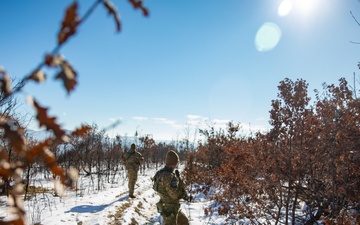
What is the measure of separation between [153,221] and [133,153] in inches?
163

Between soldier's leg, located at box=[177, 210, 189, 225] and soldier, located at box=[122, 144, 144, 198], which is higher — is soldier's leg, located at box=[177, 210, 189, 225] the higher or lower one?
the lower one

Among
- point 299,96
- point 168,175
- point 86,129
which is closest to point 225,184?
point 168,175

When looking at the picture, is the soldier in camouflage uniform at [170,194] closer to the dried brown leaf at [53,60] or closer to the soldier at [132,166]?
the dried brown leaf at [53,60]

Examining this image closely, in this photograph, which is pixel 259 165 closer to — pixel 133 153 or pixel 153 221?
pixel 153 221

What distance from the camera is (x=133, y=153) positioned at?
1283 centimetres

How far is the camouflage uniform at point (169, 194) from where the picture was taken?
6.01 meters

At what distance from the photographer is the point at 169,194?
6.02 m

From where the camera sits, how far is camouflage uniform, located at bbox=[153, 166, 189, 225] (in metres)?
6.01

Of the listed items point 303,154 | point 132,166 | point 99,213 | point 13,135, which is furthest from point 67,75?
point 132,166

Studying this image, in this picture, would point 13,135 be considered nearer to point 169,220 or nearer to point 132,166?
point 169,220

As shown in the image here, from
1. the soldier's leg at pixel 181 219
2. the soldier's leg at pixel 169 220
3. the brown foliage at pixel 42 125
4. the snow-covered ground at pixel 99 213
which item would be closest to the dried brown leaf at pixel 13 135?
the brown foliage at pixel 42 125

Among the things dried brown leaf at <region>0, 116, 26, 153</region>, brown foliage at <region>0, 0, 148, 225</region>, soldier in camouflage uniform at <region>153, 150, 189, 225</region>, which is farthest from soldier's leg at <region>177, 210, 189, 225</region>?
dried brown leaf at <region>0, 116, 26, 153</region>

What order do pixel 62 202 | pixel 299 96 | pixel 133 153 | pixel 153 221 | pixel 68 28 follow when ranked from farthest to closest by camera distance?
pixel 133 153, pixel 62 202, pixel 153 221, pixel 299 96, pixel 68 28

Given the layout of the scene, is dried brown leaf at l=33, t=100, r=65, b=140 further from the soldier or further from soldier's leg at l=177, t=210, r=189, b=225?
the soldier
